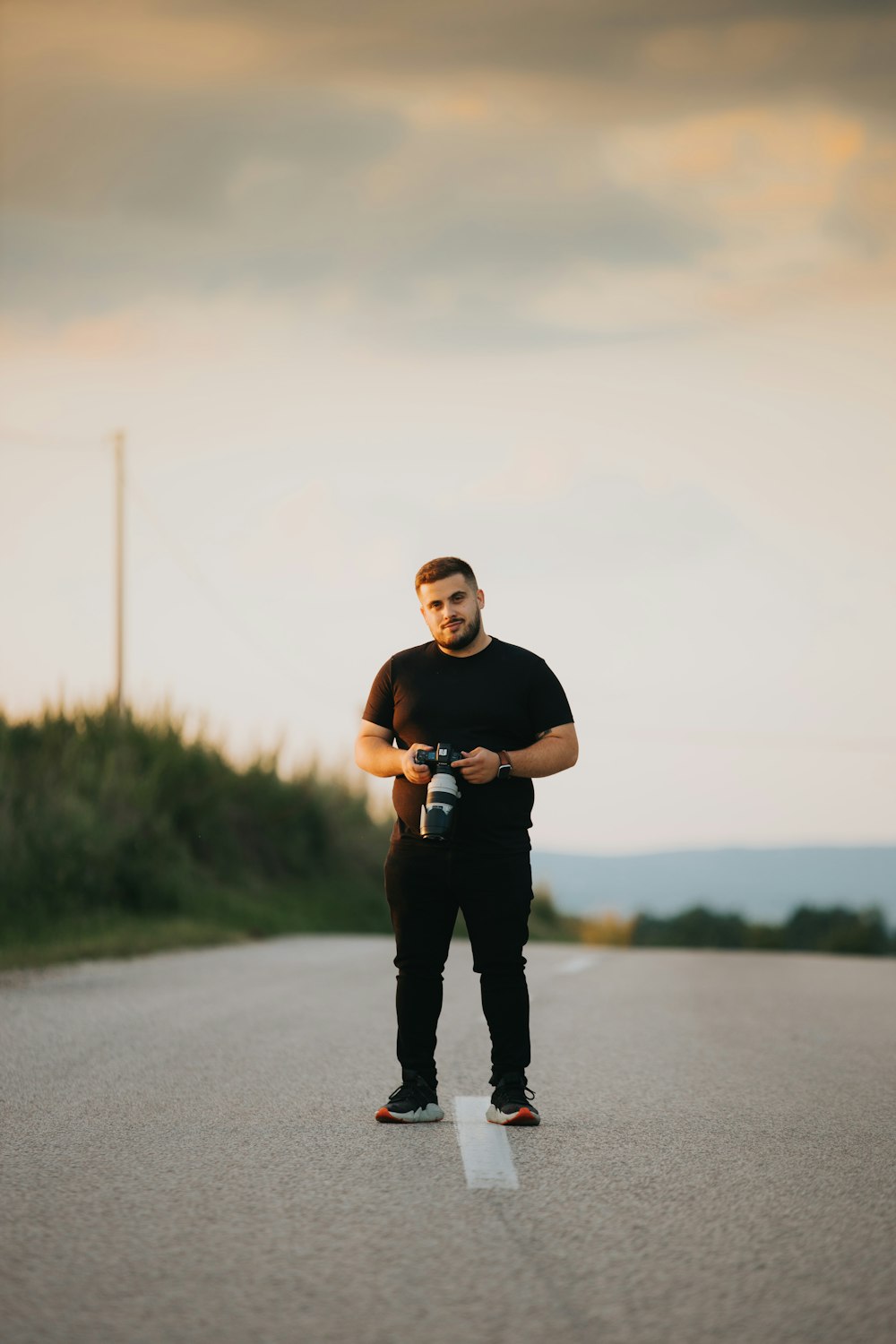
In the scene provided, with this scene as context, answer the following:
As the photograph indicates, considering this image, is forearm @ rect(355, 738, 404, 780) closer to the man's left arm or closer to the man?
the man

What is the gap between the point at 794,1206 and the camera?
4.49 meters

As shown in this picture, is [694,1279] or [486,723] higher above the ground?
[486,723]

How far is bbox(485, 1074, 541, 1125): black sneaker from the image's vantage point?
5699 millimetres

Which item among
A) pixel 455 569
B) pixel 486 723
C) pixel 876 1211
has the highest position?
pixel 455 569

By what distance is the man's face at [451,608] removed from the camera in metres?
5.82

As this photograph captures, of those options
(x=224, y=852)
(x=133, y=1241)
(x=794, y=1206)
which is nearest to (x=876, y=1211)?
(x=794, y=1206)

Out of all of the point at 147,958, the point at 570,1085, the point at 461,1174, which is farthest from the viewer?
the point at 147,958

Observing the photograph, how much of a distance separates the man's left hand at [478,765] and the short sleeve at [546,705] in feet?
1.01

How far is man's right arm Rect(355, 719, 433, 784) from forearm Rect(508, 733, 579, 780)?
0.33 meters

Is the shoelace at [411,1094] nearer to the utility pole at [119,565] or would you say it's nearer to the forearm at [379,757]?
the forearm at [379,757]

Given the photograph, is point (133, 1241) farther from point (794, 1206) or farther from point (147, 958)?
point (147, 958)

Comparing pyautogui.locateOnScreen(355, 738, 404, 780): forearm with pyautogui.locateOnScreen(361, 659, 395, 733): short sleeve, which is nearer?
pyautogui.locateOnScreen(355, 738, 404, 780): forearm

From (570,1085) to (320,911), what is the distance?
67.3 ft

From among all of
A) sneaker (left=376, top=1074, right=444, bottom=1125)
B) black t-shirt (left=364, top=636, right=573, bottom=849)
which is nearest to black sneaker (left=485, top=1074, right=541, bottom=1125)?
sneaker (left=376, top=1074, right=444, bottom=1125)
